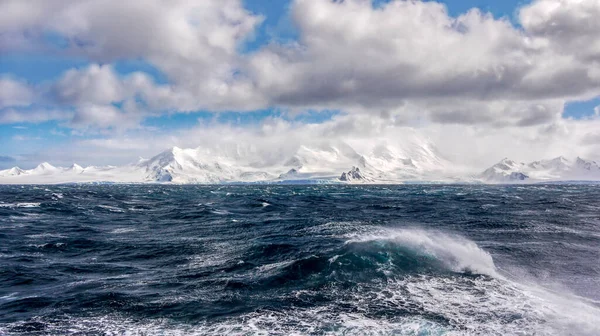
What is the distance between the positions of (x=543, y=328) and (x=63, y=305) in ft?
80.0

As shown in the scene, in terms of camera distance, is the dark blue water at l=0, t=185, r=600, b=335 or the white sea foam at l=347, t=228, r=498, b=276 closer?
the dark blue water at l=0, t=185, r=600, b=335

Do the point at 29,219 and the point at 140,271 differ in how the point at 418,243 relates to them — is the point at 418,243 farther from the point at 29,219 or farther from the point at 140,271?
the point at 29,219

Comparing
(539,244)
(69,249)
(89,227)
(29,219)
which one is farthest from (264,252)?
(29,219)

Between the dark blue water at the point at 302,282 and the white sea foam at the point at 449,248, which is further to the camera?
the white sea foam at the point at 449,248

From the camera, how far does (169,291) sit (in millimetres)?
24250

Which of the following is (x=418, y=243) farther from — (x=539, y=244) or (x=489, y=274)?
(x=539, y=244)

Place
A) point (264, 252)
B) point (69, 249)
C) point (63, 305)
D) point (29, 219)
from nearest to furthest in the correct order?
point (63, 305), point (264, 252), point (69, 249), point (29, 219)

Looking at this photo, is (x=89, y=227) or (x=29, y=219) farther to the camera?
(x=29, y=219)

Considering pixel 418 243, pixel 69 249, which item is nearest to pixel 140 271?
pixel 69 249

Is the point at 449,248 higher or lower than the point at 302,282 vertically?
higher

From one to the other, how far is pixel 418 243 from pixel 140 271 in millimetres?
23188

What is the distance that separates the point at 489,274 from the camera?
27.8 metres

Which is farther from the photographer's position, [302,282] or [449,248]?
[449,248]

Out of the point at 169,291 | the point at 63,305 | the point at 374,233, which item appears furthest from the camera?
the point at 374,233
